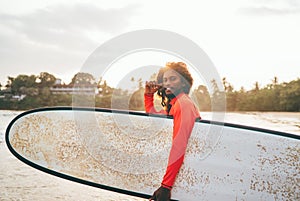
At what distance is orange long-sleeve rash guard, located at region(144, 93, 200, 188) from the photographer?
124cm

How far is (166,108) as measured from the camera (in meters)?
1.29

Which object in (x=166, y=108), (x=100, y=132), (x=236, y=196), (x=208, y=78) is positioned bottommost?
(x=236, y=196)

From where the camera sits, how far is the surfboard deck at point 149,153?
4.06ft

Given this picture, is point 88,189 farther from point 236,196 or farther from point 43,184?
point 236,196

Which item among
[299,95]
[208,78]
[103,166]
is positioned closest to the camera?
[208,78]

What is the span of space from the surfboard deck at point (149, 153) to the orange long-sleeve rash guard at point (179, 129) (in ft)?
0.07

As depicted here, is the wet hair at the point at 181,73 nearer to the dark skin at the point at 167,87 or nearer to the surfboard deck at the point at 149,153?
the dark skin at the point at 167,87

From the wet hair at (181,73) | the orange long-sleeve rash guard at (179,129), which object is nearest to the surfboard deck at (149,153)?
the orange long-sleeve rash guard at (179,129)

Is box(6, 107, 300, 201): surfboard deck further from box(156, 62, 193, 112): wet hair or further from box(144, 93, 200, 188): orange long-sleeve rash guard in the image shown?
box(156, 62, 193, 112): wet hair

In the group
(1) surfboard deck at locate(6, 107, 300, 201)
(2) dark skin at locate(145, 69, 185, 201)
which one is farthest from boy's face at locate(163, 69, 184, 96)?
(1) surfboard deck at locate(6, 107, 300, 201)

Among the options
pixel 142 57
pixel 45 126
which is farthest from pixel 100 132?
pixel 142 57

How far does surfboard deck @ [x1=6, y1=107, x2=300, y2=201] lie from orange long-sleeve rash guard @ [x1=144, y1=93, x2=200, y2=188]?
0.02 m

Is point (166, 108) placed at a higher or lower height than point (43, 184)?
higher

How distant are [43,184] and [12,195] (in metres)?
0.17
